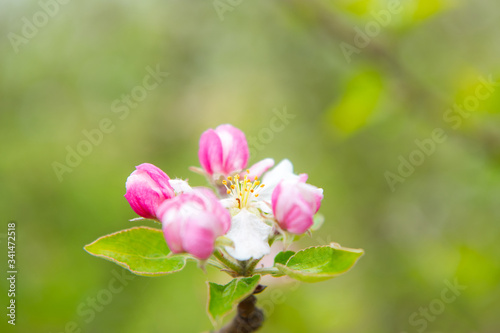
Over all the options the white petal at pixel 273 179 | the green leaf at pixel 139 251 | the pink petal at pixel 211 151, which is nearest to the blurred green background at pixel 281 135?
the white petal at pixel 273 179

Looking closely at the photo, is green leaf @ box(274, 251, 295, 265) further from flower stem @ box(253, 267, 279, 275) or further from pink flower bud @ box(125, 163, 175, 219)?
pink flower bud @ box(125, 163, 175, 219)

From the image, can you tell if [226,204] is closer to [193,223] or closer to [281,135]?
[193,223]

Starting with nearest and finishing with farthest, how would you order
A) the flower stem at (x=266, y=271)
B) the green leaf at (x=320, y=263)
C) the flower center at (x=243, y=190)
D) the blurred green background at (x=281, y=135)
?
the green leaf at (x=320, y=263) < the flower stem at (x=266, y=271) < the flower center at (x=243, y=190) < the blurred green background at (x=281, y=135)

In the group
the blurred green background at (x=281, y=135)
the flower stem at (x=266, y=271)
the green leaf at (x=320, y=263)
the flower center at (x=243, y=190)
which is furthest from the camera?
the blurred green background at (x=281, y=135)

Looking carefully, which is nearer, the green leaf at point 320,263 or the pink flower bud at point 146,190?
the green leaf at point 320,263

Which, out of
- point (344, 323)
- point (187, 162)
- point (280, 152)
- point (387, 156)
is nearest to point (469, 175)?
point (387, 156)

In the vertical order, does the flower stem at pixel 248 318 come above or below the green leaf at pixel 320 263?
below

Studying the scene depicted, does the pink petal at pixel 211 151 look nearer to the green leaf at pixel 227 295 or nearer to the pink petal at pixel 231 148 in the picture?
the pink petal at pixel 231 148

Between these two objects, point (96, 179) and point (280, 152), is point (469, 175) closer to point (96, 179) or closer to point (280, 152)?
point (280, 152)
